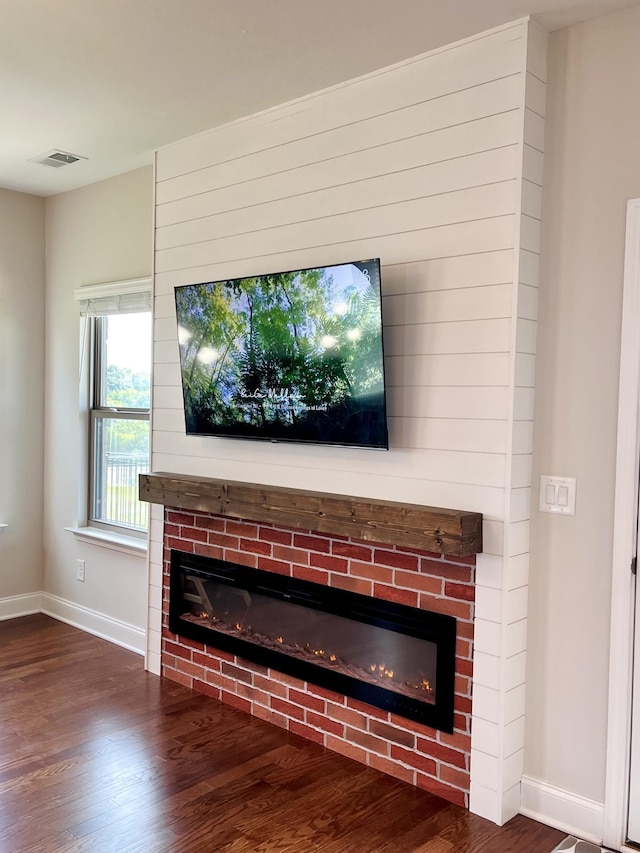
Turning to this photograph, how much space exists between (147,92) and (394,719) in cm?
262

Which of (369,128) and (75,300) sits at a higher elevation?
(369,128)

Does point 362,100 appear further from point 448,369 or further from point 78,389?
point 78,389

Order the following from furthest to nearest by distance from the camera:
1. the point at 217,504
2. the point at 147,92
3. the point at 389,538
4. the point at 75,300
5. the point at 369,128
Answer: the point at 75,300 < the point at 217,504 < the point at 147,92 < the point at 369,128 < the point at 389,538

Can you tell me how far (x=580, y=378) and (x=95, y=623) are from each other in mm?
3171

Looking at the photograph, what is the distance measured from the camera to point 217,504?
3.16 metres

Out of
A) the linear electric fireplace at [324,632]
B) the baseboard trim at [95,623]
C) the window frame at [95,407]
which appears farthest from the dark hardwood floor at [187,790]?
the window frame at [95,407]

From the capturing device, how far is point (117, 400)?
4.35 m

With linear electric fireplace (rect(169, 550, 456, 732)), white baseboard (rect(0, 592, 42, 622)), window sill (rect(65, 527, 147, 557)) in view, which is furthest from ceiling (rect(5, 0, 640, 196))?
white baseboard (rect(0, 592, 42, 622))

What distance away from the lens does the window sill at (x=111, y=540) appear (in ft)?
13.2

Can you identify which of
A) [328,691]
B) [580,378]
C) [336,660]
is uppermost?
[580,378]

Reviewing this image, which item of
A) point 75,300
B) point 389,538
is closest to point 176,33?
point 389,538

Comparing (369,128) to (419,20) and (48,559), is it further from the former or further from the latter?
(48,559)

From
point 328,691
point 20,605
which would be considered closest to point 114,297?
point 20,605

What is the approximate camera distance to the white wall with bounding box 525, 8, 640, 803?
2277 millimetres
